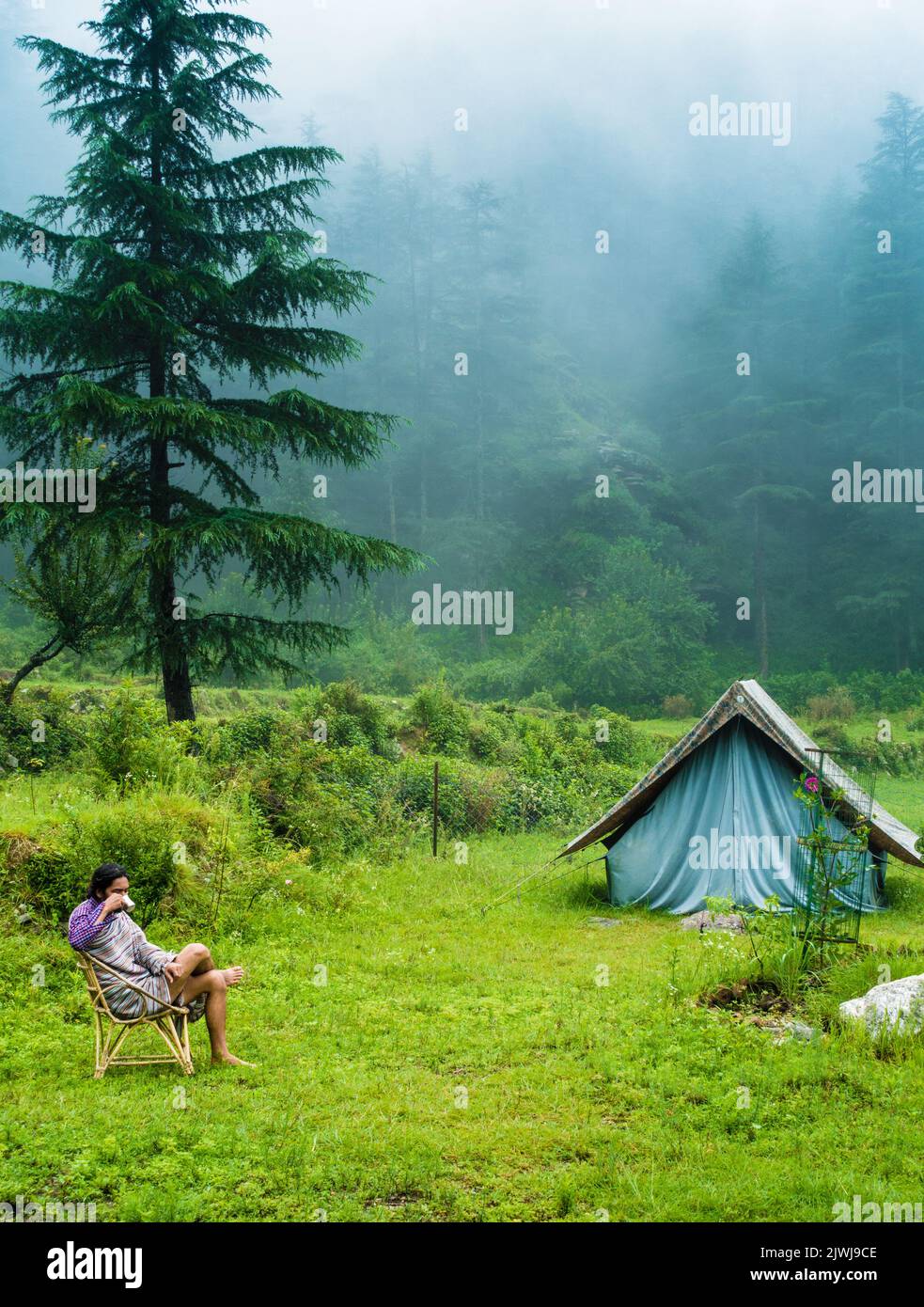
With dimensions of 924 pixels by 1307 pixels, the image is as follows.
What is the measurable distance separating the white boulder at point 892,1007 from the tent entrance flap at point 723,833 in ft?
14.2

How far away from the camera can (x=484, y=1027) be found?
682cm

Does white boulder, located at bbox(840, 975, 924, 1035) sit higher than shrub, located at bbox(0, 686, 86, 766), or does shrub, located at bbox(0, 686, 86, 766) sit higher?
shrub, located at bbox(0, 686, 86, 766)

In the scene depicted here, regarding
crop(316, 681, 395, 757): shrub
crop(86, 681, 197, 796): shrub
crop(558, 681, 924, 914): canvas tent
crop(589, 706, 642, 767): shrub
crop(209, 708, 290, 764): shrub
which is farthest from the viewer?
crop(589, 706, 642, 767): shrub

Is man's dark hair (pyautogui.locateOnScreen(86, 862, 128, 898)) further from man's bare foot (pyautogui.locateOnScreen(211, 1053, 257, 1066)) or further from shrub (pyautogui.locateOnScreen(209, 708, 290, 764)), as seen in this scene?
shrub (pyautogui.locateOnScreen(209, 708, 290, 764))

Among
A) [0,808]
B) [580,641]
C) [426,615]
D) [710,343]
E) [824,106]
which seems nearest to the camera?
[0,808]

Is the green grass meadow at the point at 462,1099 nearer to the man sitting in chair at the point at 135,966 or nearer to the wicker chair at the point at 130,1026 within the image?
the wicker chair at the point at 130,1026

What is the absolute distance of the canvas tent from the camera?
10.7 meters

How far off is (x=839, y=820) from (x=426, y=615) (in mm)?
36469

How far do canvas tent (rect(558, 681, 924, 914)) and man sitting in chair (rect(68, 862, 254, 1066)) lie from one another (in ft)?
20.0

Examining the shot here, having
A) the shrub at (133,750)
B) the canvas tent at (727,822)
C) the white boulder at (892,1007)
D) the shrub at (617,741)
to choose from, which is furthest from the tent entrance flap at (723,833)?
the shrub at (617,741)

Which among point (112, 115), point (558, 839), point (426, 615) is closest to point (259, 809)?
point (558, 839)

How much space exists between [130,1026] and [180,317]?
1238 cm

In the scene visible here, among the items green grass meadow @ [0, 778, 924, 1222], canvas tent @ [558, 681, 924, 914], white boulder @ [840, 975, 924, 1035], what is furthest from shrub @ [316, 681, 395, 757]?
white boulder @ [840, 975, 924, 1035]
